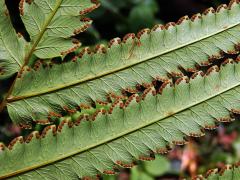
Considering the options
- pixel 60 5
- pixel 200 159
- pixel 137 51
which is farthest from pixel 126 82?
pixel 200 159

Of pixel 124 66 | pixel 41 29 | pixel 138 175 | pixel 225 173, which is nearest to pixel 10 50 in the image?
pixel 41 29

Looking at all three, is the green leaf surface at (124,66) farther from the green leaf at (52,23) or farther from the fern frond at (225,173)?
the fern frond at (225,173)

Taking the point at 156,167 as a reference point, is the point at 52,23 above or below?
above

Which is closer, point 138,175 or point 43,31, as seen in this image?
point 43,31

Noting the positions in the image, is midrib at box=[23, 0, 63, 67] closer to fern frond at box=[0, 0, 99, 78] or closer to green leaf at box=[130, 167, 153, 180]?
fern frond at box=[0, 0, 99, 78]

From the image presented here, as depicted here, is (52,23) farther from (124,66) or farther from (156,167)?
(156,167)

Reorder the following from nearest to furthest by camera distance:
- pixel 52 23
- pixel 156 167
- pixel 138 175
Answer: pixel 52 23
pixel 138 175
pixel 156 167

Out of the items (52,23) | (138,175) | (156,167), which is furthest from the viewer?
(156,167)

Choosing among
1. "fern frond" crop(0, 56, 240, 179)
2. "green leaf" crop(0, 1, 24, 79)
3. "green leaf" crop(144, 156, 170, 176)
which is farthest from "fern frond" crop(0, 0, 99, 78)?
"green leaf" crop(144, 156, 170, 176)

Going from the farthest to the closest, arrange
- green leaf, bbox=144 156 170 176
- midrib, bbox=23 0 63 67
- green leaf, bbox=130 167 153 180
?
1. green leaf, bbox=144 156 170 176
2. green leaf, bbox=130 167 153 180
3. midrib, bbox=23 0 63 67

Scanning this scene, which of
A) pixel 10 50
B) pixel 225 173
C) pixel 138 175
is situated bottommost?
pixel 138 175
